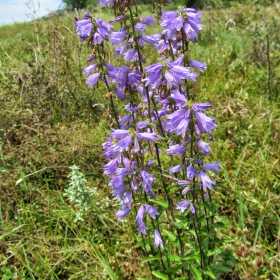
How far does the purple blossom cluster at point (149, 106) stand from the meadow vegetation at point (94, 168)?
0.24 m

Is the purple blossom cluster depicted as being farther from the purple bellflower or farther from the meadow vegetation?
the meadow vegetation

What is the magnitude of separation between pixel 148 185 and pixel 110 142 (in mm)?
335

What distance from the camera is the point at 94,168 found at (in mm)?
3652

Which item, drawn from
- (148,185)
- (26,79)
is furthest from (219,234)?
(26,79)

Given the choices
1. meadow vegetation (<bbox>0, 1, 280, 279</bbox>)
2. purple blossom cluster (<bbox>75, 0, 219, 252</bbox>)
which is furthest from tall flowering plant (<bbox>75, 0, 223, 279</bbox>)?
meadow vegetation (<bbox>0, 1, 280, 279</bbox>)

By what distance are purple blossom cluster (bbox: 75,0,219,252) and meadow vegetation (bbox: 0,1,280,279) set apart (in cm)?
24

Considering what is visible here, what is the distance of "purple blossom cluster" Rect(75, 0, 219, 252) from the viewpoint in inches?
62.1

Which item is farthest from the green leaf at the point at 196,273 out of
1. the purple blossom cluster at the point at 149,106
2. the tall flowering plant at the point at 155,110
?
the purple blossom cluster at the point at 149,106

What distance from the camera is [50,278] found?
104 inches

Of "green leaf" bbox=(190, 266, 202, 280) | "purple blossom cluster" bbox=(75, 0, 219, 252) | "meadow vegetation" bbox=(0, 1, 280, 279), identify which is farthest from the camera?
"meadow vegetation" bbox=(0, 1, 280, 279)

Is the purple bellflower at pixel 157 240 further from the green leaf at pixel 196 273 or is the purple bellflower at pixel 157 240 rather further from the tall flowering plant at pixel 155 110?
the green leaf at pixel 196 273

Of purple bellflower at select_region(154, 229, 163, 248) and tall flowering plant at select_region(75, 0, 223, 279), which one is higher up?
tall flowering plant at select_region(75, 0, 223, 279)

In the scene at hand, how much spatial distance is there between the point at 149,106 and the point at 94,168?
2.06 m

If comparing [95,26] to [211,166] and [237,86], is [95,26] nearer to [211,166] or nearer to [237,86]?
[211,166]
